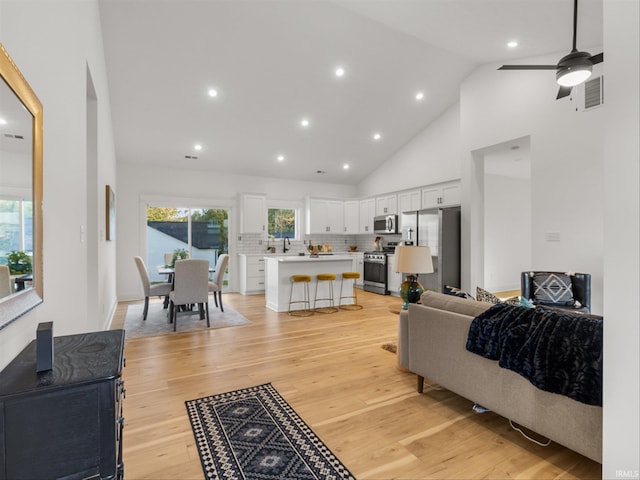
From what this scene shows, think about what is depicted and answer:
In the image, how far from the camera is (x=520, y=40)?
429 centimetres

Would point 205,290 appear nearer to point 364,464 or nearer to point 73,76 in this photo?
point 73,76

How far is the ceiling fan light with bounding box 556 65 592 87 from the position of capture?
2.54 metres

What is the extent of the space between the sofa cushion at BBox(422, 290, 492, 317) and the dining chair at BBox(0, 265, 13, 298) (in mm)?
2418

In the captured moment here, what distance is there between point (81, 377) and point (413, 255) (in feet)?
8.59

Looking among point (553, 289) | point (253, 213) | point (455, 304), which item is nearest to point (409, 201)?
point (253, 213)

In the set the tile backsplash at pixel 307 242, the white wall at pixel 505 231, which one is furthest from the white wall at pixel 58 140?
the white wall at pixel 505 231

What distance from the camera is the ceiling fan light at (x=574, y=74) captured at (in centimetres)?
254

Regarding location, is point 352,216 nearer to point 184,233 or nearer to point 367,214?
point 367,214

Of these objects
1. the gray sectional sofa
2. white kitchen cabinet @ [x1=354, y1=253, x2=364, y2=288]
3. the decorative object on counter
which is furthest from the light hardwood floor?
white kitchen cabinet @ [x1=354, y1=253, x2=364, y2=288]

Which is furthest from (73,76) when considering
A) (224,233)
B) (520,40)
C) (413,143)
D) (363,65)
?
(413,143)

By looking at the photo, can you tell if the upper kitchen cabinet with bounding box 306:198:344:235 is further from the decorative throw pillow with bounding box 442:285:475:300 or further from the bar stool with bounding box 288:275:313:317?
the decorative throw pillow with bounding box 442:285:475:300

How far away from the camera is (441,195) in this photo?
652 centimetres

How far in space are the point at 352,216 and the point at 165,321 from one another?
211 inches

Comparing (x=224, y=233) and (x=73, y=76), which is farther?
(x=224, y=233)
